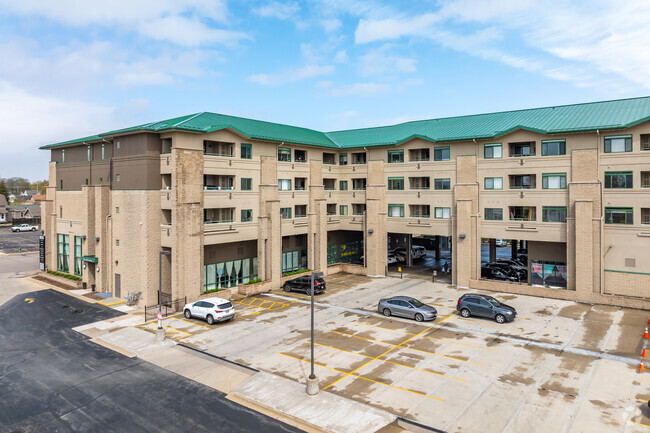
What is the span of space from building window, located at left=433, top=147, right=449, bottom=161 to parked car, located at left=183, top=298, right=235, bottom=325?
27746 millimetres

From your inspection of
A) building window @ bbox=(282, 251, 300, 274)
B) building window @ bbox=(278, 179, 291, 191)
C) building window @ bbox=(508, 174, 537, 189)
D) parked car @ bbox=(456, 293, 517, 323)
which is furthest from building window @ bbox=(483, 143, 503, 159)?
building window @ bbox=(282, 251, 300, 274)

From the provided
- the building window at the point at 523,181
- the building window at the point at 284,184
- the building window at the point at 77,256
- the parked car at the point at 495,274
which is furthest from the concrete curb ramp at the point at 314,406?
the building window at the point at 77,256

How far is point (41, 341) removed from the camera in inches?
1155

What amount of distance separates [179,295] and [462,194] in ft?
97.5

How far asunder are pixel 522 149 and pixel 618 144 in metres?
7.96

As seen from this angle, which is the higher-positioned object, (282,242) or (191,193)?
(191,193)

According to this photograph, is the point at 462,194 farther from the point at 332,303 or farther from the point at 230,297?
the point at 230,297

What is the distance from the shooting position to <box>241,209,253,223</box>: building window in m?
42.6

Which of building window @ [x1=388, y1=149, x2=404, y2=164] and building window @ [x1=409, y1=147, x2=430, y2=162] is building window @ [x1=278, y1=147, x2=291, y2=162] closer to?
building window @ [x1=388, y1=149, x2=404, y2=164]

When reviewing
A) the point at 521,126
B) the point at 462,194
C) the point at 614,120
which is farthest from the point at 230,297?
the point at 614,120

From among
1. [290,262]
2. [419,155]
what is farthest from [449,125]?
[290,262]

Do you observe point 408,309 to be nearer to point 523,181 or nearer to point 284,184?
point 523,181

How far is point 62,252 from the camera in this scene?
49781 mm

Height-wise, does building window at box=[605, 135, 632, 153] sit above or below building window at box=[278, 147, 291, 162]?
below
